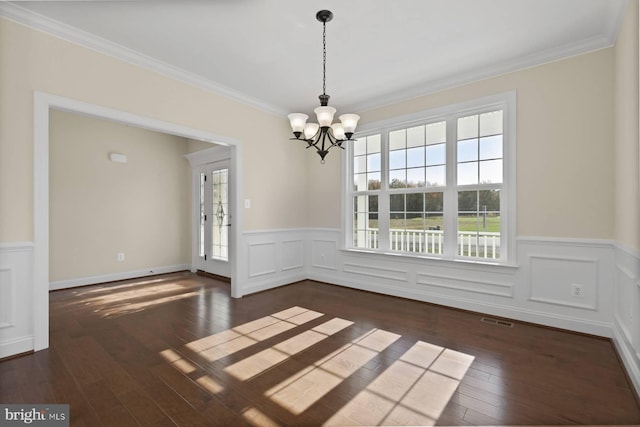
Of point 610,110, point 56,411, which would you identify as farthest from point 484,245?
point 56,411

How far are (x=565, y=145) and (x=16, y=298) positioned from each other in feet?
17.6

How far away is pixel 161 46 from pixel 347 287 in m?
4.01

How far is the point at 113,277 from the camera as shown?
210 inches

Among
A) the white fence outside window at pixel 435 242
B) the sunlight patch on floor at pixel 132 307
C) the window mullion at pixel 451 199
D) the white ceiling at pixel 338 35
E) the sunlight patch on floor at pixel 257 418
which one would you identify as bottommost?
the sunlight patch on floor at pixel 257 418

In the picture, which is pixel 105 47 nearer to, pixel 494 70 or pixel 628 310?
pixel 494 70

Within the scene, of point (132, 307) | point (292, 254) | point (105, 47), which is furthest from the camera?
point (292, 254)

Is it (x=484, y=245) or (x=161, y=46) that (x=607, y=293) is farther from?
(x=161, y=46)

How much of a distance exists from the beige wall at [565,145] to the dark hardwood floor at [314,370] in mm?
1185

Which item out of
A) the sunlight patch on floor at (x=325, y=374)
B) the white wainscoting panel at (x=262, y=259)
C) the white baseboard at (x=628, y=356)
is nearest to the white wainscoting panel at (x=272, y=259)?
the white wainscoting panel at (x=262, y=259)

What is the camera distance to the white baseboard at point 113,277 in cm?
478

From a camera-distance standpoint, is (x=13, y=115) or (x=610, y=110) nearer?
(x=13, y=115)

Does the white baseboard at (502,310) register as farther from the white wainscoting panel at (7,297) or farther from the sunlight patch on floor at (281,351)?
the white wainscoting panel at (7,297)

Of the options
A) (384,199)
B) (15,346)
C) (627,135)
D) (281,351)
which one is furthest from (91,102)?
(627,135)

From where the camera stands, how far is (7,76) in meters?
2.54
